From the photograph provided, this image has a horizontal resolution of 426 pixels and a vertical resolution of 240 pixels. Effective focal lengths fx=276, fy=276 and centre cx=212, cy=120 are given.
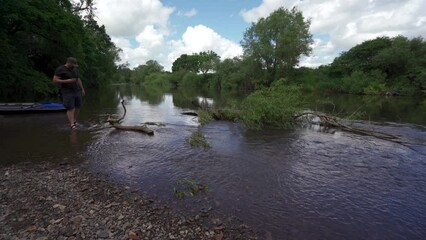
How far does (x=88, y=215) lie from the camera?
414 centimetres

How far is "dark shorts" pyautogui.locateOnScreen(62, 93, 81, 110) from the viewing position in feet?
30.5

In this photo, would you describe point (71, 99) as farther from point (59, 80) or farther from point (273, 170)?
point (273, 170)

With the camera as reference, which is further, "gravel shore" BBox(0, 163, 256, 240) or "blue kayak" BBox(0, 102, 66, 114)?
"blue kayak" BBox(0, 102, 66, 114)

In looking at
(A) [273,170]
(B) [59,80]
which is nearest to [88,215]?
(A) [273,170]

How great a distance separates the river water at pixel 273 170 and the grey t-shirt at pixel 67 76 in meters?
1.48

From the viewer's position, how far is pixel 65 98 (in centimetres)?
928

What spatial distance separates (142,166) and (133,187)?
1200 millimetres

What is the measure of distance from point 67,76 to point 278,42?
41.3 m

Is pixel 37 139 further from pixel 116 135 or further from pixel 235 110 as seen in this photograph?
pixel 235 110

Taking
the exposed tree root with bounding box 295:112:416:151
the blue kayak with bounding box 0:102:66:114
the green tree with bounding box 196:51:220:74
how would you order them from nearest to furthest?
the exposed tree root with bounding box 295:112:416:151, the blue kayak with bounding box 0:102:66:114, the green tree with bounding box 196:51:220:74

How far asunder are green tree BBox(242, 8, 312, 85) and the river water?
36075 mm

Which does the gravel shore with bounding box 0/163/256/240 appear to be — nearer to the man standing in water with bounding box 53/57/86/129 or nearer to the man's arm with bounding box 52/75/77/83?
the man's arm with bounding box 52/75/77/83

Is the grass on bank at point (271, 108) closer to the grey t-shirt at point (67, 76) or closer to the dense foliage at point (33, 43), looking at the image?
the grey t-shirt at point (67, 76)

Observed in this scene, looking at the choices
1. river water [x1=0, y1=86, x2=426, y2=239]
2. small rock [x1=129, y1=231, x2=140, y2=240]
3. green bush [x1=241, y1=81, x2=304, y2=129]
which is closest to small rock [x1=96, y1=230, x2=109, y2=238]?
small rock [x1=129, y1=231, x2=140, y2=240]
